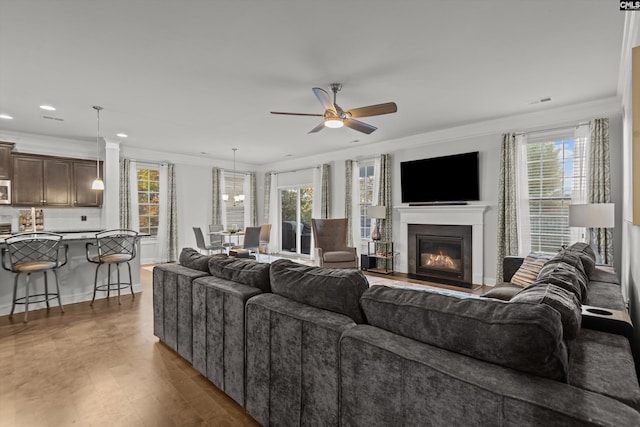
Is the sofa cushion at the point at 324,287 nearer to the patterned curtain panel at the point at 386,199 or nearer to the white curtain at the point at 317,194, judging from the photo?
the patterned curtain panel at the point at 386,199

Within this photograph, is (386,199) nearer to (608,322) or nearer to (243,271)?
(243,271)

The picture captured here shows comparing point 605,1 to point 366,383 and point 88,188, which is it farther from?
point 88,188

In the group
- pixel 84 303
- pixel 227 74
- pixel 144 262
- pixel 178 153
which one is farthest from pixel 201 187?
pixel 227 74

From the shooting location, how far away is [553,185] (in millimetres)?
Result: 4762

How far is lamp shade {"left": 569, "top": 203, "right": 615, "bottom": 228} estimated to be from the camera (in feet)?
11.8

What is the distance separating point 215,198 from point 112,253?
4.17 metres

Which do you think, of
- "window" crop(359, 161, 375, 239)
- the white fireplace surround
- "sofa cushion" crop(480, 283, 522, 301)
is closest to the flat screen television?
the white fireplace surround

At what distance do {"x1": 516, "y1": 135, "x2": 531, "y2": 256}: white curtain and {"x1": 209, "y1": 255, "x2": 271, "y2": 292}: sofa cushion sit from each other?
4538 millimetres

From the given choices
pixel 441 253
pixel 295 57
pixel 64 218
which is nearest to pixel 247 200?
pixel 64 218

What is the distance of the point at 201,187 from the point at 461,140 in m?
6.54

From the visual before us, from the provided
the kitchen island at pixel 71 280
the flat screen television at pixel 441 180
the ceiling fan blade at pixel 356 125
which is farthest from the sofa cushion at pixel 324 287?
the flat screen television at pixel 441 180

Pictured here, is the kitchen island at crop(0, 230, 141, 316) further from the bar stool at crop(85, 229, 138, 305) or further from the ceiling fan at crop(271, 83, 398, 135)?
the ceiling fan at crop(271, 83, 398, 135)

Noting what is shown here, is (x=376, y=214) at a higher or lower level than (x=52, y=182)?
lower

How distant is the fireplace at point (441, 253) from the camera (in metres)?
5.57
